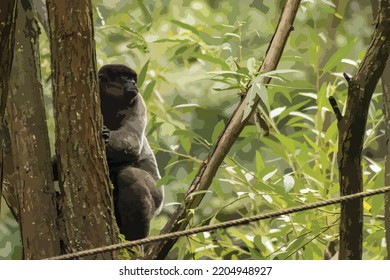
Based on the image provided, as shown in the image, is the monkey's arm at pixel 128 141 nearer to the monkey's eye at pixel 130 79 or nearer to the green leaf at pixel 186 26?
the monkey's eye at pixel 130 79

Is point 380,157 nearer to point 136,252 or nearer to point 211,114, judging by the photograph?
point 211,114

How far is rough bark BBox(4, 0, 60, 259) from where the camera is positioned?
3.73 feet

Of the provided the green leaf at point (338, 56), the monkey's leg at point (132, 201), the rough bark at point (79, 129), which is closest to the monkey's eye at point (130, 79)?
the monkey's leg at point (132, 201)

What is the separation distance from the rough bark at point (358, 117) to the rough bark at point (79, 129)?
46 centimetres

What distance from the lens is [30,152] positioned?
1.14 m

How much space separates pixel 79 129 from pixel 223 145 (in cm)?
36

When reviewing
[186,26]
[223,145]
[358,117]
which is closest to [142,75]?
[186,26]

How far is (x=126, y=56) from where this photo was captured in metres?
1.42

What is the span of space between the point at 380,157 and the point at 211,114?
0.39 m

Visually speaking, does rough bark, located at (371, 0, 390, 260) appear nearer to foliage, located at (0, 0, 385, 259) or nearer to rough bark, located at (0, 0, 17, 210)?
foliage, located at (0, 0, 385, 259)

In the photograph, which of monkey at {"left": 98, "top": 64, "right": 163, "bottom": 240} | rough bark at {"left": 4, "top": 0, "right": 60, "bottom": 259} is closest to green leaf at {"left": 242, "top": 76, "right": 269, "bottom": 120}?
monkey at {"left": 98, "top": 64, "right": 163, "bottom": 240}

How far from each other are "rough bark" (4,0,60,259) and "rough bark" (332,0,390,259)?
572 millimetres
